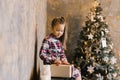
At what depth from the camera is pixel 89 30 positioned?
5145 mm

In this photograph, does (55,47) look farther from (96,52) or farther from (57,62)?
(96,52)

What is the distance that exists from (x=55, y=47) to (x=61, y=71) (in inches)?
17.9

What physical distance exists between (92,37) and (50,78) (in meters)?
1.98

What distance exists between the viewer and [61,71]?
3.34 meters

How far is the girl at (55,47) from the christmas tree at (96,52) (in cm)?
130

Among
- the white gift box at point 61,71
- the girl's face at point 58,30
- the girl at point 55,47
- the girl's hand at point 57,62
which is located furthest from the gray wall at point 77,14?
the white gift box at point 61,71

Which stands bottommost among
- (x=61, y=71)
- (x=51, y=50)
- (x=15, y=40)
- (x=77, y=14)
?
(x=61, y=71)

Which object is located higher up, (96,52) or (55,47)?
(55,47)

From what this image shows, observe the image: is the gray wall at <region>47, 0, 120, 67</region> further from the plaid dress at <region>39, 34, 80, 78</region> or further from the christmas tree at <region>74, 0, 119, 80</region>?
the plaid dress at <region>39, 34, 80, 78</region>

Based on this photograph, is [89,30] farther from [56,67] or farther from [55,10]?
[56,67]

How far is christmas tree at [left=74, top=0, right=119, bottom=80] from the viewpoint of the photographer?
5.04m

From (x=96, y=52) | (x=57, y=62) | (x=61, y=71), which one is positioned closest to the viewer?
(x=61, y=71)

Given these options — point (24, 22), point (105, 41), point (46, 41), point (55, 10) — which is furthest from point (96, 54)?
point (24, 22)

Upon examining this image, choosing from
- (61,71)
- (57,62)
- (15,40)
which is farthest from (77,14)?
(15,40)
